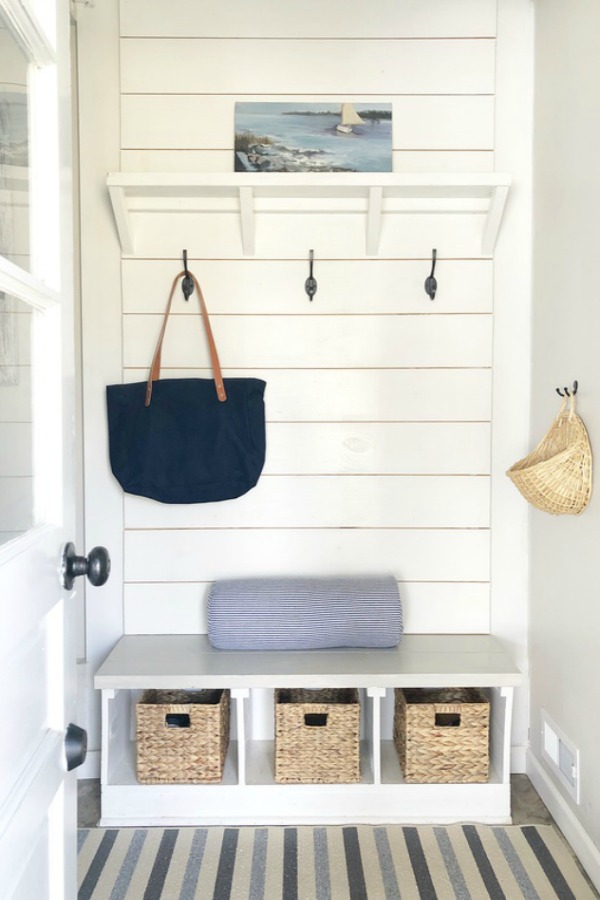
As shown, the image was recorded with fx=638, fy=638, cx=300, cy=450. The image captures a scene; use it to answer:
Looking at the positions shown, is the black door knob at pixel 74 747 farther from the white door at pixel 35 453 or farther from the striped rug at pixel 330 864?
the striped rug at pixel 330 864

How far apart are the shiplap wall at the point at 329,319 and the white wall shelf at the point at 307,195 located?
0.05 metres

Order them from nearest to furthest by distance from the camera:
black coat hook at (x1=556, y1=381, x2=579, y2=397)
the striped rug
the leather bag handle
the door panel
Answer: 1. the door panel
2. the striped rug
3. black coat hook at (x1=556, y1=381, x2=579, y2=397)
4. the leather bag handle

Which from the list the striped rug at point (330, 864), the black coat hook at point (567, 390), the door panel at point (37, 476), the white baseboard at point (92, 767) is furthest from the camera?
the white baseboard at point (92, 767)

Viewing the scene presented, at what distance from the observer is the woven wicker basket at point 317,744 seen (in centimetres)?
180

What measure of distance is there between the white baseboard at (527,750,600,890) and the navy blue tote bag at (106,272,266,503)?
4.04ft

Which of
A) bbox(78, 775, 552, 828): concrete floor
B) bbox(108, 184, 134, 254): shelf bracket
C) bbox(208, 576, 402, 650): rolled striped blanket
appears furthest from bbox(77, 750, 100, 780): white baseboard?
bbox(108, 184, 134, 254): shelf bracket

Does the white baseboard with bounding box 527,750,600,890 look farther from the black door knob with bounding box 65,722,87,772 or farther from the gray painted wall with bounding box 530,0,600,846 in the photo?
the black door knob with bounding box 65,722,87,772

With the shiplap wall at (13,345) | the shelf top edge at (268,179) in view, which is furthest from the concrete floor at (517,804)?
the shelf top edge at (268,179)

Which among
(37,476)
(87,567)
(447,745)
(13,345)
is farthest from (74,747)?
(447,745)

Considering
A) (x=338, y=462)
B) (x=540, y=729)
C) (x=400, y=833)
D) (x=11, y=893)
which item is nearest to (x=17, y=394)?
(x=11, y=893)

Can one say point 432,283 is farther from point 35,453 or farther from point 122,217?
point 35,453

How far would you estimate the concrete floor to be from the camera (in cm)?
182

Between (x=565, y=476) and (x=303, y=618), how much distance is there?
0.82 metres

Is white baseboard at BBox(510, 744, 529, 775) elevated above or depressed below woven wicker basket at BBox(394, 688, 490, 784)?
below
